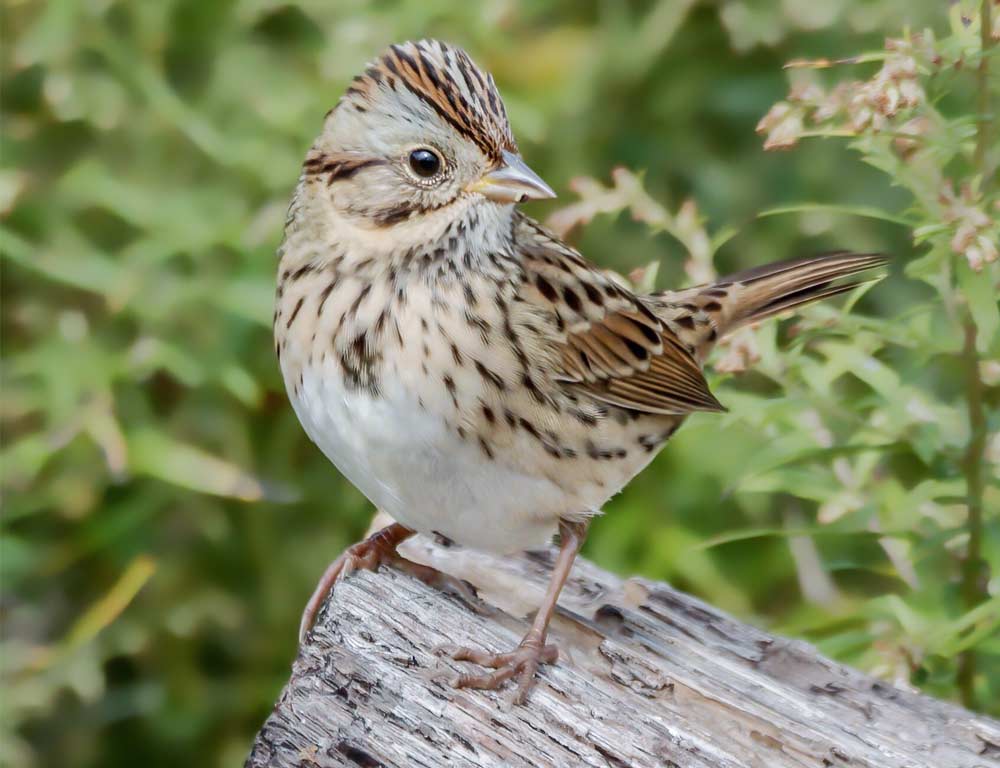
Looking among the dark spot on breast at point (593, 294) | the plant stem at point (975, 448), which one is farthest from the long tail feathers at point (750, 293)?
the plant stem at point (975, 448)

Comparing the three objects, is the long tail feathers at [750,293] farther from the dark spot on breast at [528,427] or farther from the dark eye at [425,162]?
the dark eye at [425,162]

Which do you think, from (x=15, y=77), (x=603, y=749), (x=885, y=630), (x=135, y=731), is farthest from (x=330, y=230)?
(x=135, y=731)

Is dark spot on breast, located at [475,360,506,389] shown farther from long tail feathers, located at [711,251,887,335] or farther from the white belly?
long tail feathers, located at [711,251,887,335]

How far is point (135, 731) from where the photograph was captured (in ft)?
12.6

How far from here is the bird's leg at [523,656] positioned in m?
2.26

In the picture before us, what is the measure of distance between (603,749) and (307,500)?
1.76m

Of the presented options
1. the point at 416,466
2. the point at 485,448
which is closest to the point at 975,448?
the point at 485,448

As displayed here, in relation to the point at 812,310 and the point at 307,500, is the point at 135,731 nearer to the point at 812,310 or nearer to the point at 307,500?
the point at 307,500

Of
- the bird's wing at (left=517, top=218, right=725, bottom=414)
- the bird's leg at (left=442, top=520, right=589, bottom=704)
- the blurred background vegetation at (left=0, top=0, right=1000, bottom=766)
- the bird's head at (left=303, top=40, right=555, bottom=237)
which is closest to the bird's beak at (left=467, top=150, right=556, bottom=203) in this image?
the bird's head at (left=303, top=40, right=555, bottom=237)

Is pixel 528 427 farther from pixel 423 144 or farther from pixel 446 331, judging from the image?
pixel 423 144

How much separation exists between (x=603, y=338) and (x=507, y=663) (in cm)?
57

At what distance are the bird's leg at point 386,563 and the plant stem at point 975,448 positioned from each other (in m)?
0.78

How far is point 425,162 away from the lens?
225cm

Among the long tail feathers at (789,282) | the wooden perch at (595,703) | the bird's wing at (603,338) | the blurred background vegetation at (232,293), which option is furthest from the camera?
the blurred background vegetation at (232,293)
